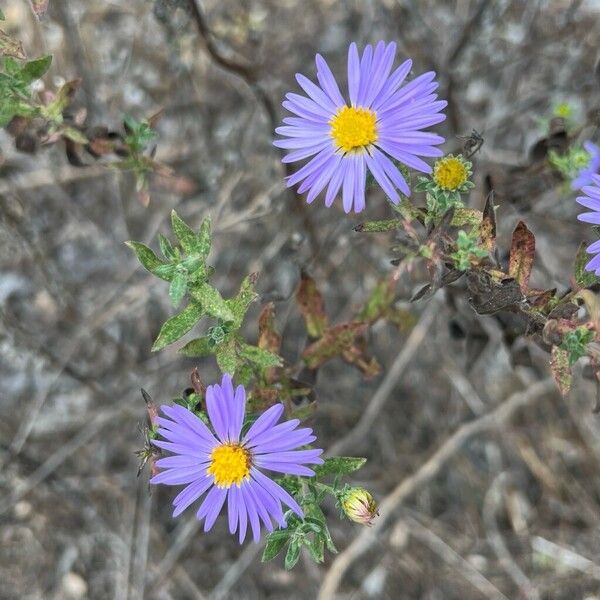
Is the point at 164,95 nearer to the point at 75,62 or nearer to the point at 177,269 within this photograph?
the point at 75,62

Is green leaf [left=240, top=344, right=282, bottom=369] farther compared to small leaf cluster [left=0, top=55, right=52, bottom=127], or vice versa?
small leaf cluster [left=0, top=55, right=52, bottom=127]

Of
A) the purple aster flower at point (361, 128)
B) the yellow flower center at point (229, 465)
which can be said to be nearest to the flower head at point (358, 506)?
the yellow flower center at point (229, 465)

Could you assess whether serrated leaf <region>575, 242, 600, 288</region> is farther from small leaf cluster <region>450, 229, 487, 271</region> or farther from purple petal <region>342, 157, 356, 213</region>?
purple petal <region>342, 157, 356, 213</region>

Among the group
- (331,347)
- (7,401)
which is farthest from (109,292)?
(331,347)

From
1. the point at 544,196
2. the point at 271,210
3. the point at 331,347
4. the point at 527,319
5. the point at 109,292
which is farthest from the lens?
the point at 109,292

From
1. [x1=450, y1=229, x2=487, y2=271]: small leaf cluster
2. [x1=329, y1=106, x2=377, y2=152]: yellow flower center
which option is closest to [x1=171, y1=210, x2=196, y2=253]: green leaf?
[x1=329, y1=106, x2=377, y2=152]: yellow flower center
